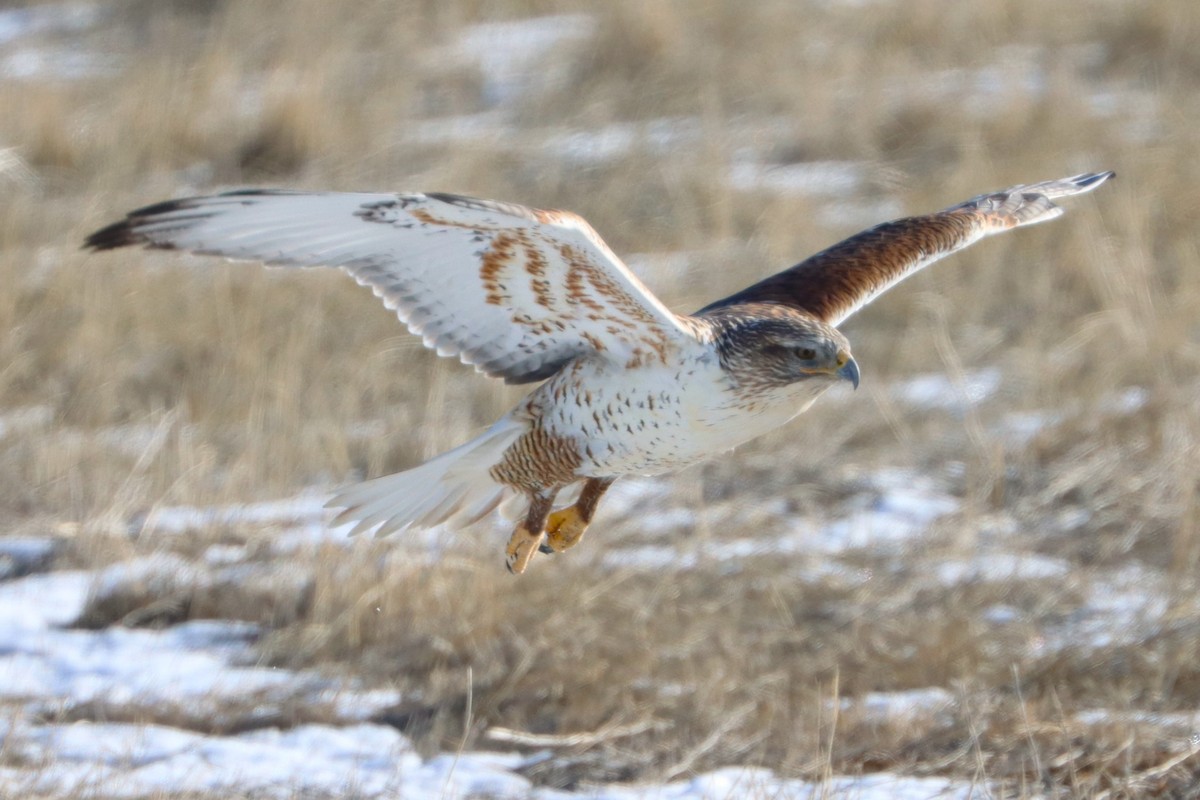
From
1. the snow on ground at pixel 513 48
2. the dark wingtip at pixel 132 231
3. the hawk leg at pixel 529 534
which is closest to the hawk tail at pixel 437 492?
the hawk leg at pixel 529 534

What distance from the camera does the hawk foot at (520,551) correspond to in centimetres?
439

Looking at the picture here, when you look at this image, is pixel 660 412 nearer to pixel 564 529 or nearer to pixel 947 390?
pixel 564 529

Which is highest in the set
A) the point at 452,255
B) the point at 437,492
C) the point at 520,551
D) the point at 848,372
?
the point at 452,255

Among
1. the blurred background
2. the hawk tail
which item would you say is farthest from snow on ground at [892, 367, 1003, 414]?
the hawk tail

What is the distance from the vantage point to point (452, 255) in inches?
Answer: 162

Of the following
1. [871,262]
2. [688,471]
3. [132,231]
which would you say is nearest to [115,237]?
[132,231]

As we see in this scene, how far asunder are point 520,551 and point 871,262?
1.40m

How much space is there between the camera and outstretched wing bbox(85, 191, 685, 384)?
378 centimetres

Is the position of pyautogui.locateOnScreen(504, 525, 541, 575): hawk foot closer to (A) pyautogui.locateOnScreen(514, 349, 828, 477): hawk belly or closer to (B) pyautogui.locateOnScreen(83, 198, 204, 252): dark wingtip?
(A) pyautogui.locateOnScreen(514, 349, 828, 477): hawk belly

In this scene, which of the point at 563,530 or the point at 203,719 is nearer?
the point at 563,530

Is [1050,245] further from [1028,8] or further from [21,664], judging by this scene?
[21,664]

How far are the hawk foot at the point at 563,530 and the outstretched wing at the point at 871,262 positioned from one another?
2.37ft

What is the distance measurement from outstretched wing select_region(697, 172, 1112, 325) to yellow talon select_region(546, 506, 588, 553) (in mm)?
723

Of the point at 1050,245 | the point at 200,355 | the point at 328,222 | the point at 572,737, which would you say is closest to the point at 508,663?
the point at 572,737
